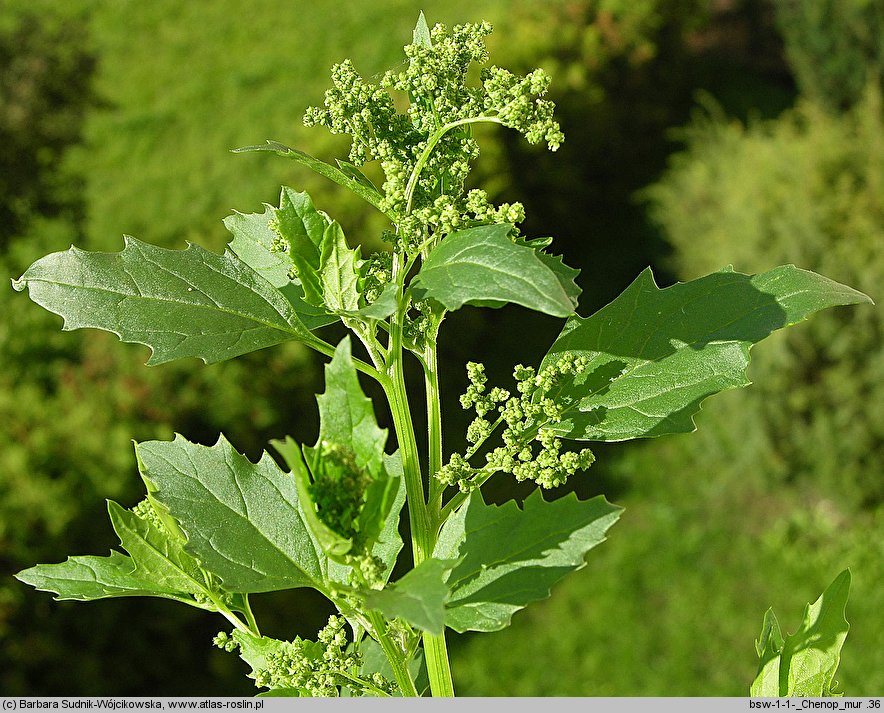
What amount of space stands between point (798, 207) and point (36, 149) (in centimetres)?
647

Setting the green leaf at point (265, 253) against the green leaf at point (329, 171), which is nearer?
the green leaf at point (329, 171)

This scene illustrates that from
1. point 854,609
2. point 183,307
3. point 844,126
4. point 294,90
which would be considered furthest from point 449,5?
point 183,307

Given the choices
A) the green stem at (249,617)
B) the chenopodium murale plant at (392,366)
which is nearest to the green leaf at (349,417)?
the chenopodium murale plant at (392,366)

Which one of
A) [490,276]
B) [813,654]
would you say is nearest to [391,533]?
[490,276]

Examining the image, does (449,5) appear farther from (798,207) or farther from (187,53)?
(798,207)

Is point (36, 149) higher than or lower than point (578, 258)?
higher

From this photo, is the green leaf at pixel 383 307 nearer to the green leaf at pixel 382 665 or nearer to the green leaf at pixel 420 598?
the green leaf at pixel 420 598

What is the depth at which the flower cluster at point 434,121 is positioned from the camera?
3.71 feet

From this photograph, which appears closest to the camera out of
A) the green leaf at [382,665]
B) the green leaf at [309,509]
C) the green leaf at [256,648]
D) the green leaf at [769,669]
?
the green leaf at [309,509]

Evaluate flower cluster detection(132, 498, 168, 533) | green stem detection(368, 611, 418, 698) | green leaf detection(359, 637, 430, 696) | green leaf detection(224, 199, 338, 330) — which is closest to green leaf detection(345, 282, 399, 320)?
green leaf detection(224, 199, 338, 330)

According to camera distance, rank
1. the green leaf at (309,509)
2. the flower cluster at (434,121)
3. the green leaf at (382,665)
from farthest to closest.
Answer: the green leaf at (382,665), the flower cluster at (434,121), the green leaf at (309,509)

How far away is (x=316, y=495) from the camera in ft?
3.31

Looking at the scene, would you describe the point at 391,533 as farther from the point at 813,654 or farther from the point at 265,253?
the point at 813,654

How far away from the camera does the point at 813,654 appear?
1369 mm
